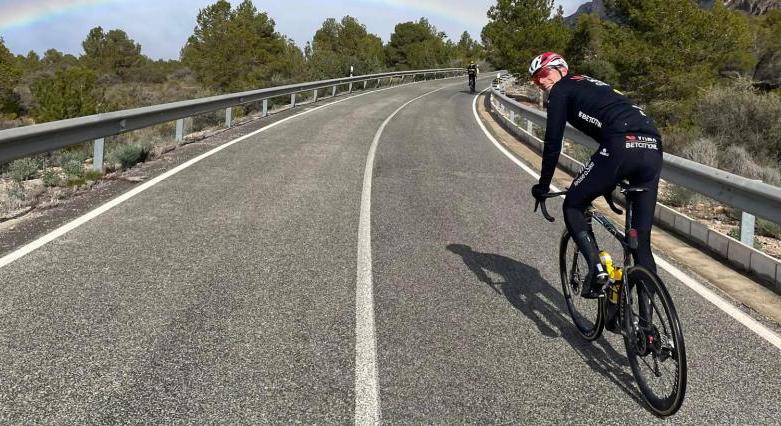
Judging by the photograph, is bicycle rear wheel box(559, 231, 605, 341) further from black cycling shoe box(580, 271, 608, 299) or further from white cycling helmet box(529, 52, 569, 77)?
white cycling helmet box(529, 52, 569, 77)

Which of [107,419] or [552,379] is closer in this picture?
[107,419]

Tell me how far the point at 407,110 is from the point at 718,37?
16.9 meters

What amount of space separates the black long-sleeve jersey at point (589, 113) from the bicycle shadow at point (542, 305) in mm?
1218

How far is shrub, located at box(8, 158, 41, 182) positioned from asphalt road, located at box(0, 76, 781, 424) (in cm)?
290

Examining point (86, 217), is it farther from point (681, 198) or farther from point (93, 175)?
point (681, 198)

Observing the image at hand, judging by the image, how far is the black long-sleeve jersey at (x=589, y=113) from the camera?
3.54 meters

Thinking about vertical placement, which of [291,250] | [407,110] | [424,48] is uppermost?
[424,48]

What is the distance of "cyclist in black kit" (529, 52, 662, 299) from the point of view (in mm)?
3520

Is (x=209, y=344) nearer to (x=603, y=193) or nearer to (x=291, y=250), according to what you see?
(x=291, y=250)

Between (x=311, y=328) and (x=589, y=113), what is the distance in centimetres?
239

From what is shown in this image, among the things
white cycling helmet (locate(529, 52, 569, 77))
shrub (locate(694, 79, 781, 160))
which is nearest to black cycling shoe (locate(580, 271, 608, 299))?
white cycling helmet (locate(529, 52, 569, 77))

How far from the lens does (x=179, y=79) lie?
8738 centimetres

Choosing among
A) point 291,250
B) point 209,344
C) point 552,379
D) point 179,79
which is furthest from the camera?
point 179,79

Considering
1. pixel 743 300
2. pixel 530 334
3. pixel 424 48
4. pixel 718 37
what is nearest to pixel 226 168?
pixel 530 334
